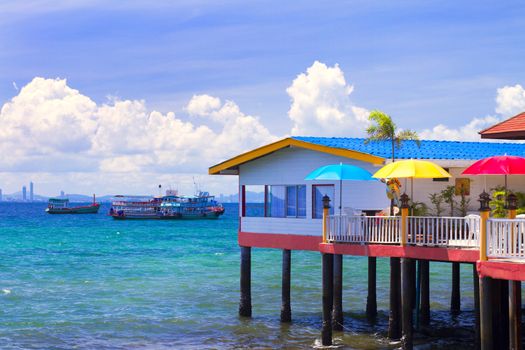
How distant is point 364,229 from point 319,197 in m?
4.18

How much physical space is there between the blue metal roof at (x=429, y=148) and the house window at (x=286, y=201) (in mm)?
1896

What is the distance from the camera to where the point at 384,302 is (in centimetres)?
4147

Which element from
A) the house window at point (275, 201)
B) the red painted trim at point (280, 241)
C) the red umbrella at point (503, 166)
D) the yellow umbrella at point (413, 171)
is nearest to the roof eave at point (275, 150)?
the house window at point (275, 201)

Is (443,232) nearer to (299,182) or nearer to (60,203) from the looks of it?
(299,182)

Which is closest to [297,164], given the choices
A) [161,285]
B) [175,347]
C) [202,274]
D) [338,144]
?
[338,144]

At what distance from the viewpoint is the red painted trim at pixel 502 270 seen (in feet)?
64.5

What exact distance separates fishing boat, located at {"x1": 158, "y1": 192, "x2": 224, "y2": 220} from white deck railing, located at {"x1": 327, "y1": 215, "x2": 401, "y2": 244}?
13374cm

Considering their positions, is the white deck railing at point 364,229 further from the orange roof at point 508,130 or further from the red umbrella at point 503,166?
the orange roof at point 508,130

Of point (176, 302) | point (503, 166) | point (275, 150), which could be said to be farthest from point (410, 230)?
point (176, 302)

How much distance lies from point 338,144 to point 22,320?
57.4 feet

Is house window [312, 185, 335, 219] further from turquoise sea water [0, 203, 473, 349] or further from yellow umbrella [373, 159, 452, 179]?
yellow umbrella [373, 159, 452, 179]

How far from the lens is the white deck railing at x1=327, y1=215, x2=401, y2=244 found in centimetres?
2516

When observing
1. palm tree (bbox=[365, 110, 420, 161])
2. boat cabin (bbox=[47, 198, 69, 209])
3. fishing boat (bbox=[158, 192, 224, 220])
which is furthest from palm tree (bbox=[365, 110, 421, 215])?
boat cabin (bbox=[47, 198, 69, 209])

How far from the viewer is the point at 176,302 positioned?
44719 millimetres
